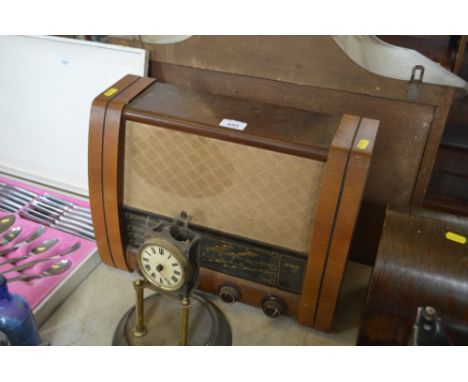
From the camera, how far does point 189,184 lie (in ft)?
4.21

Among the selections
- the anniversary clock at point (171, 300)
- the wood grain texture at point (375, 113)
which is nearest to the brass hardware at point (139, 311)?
the anniversary clock at point (171, 300)

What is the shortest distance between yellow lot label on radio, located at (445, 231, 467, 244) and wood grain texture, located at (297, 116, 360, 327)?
270mm

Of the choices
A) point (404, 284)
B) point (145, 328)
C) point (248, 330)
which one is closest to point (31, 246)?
point (145, 328)

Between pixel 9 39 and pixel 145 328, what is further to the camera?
pixel 9 39

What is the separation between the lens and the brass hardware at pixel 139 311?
1.18 m

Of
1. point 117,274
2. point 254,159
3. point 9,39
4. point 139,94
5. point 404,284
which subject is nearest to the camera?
point 404,284

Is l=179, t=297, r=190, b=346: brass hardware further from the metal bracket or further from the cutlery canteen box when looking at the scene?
the metal bracket

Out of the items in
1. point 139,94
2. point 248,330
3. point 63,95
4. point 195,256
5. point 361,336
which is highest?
point 139,94

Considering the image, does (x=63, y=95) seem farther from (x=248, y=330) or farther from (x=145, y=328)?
(x=248, y=330)

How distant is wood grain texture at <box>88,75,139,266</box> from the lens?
1287 mm

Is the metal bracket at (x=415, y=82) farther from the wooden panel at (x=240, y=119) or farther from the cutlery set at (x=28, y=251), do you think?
the cutlery set at (x=28, y=251)

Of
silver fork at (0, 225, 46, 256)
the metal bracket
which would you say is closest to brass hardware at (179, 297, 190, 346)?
silver fork at (0, 225, 46, 256)

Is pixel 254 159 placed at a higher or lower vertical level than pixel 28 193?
higher

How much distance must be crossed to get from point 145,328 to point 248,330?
293mm
